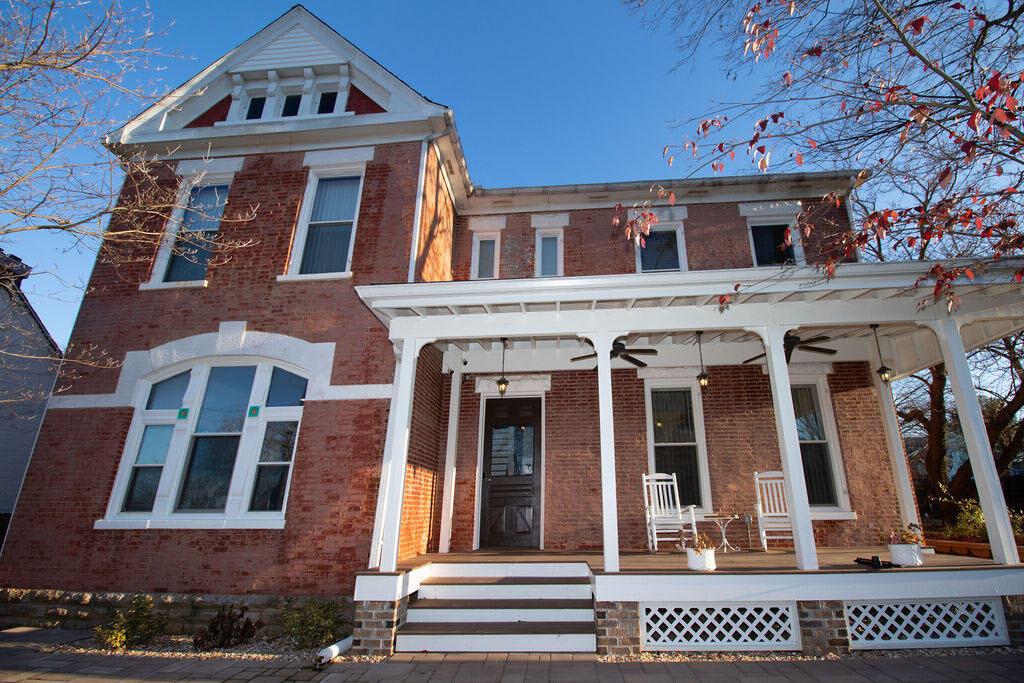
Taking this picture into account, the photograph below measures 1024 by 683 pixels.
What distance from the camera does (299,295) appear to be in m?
7.23

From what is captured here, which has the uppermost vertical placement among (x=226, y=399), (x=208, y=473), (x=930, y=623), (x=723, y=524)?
(x=226, y=399)

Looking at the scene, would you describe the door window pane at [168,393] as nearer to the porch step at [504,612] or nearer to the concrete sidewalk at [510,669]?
the concrete sidewalk at [510,669]

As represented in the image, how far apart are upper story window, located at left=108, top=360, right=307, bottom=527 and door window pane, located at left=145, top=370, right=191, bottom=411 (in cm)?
1

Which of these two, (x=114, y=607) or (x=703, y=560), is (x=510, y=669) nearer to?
(x=703, y=560)

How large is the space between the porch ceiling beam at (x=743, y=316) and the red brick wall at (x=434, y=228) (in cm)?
219

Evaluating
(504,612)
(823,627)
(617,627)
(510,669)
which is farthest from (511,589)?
(823,627)

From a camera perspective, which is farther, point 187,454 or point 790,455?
point 187,454

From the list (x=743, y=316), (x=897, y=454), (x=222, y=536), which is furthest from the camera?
(x=897, y=454)

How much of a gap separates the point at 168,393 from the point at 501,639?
582 centimetres

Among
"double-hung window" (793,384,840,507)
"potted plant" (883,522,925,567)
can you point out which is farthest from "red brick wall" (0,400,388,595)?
"double-hung window" (793,384,840,507)

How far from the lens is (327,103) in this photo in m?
8.59

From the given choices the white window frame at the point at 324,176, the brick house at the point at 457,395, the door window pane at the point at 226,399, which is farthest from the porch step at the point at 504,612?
the white window frame at the point at 324,176

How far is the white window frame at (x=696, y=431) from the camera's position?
24.5 feet

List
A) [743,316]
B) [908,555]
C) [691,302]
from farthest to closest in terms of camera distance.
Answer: [691,302] < [743,316] < [908,555]
